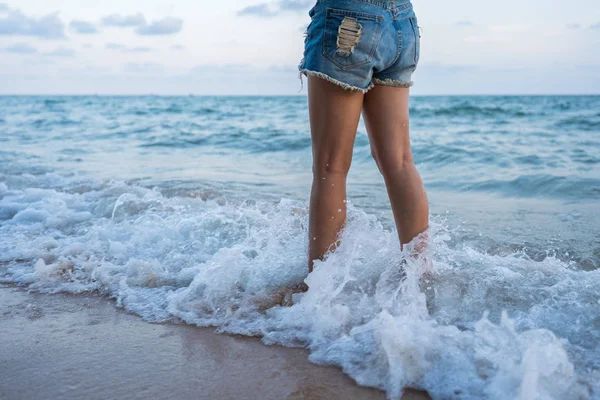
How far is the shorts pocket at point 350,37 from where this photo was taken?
2.00 m

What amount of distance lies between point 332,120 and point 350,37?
33 cm

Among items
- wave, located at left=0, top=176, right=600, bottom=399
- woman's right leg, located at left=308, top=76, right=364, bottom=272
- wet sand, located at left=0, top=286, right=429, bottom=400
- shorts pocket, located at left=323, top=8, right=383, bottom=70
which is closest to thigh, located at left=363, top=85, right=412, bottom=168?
woman's right leg, located at left=308, top=76, right=364, bottom=272

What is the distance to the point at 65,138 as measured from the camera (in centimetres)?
1214

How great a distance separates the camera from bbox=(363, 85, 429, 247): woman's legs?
226 centimetres

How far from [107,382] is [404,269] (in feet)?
4.05

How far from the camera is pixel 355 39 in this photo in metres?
2.00

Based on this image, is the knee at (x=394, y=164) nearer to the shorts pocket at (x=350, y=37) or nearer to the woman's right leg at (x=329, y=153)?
the woman's right leg at (x=329, y=153)

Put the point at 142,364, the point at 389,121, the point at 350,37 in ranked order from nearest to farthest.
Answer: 1. the point at 142,364
2. the point at 350,37
3. the point at 389,121

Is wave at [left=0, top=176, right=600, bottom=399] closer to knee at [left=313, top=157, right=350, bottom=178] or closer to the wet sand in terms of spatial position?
the wet sand

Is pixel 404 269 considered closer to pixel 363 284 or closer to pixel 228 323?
pixel 363 284

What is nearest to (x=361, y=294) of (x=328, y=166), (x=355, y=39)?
(x=328, y=166)

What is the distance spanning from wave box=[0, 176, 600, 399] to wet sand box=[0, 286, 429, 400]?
0.28ft

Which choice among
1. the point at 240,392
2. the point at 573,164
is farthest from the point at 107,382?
the point at 573,164

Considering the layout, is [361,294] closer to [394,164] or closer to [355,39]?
[394,164]
